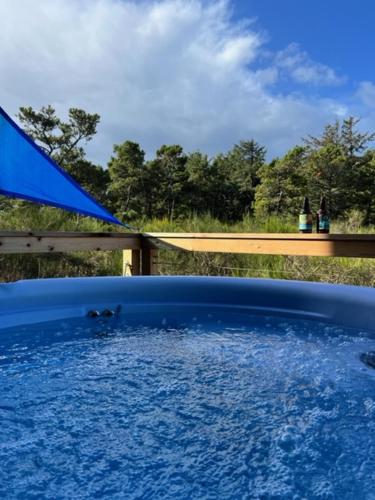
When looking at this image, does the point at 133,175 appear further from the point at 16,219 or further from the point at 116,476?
the point at 116,476

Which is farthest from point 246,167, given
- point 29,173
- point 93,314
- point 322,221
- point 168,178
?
point 93,314

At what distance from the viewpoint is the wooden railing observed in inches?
105

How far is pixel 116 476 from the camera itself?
103 cm

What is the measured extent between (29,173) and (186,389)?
6.93ft

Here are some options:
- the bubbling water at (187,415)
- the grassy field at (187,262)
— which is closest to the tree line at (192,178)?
the grassy field at (187,262)

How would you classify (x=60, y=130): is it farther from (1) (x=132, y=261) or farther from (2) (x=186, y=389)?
(2) (x=186, y=389)

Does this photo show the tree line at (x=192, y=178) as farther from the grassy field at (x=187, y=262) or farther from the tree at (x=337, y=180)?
the grassy field at (x=187, y=262)

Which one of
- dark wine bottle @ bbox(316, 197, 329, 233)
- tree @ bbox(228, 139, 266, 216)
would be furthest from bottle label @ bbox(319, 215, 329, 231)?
tree @ bbox(228, 139, 266, 216)

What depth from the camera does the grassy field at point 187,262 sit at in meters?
3.83

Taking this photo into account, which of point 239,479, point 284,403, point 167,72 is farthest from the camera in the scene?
point 167,72

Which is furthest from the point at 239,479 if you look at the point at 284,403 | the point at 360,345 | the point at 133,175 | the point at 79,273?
the point at 133,175

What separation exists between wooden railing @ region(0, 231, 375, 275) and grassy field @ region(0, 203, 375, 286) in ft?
1.37

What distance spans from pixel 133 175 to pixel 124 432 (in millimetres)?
12966

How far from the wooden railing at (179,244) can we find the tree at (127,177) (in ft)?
32.0
